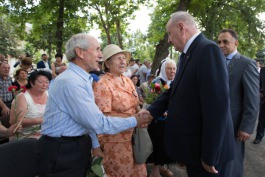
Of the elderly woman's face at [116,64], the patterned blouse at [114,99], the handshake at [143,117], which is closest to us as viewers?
the handshake at [143,117]

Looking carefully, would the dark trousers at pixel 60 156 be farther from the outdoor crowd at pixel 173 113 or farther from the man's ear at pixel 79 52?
the man's ear at pixel 79 52

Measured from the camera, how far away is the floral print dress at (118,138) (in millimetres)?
2658

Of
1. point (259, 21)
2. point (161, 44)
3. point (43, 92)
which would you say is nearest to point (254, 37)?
point (259, 21)

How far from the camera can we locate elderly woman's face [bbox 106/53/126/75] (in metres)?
2.84

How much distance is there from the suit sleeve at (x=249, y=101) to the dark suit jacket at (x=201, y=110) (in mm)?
→ 925

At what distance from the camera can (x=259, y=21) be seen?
37.6 ft

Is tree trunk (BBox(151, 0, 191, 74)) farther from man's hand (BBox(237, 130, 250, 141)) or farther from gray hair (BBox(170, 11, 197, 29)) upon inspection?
gray hair (BBox(170, 11, 197, 29))

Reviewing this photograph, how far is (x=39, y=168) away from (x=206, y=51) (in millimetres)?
1566

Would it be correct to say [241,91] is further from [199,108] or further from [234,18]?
A: [234,18]

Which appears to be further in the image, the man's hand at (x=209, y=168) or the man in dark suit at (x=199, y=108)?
the man's hand at (x=209, y=168)

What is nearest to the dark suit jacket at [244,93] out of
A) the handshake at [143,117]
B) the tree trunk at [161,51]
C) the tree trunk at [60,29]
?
the handshake at [143,117]

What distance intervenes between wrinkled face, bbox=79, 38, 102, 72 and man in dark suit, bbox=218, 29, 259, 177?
1.71 metres

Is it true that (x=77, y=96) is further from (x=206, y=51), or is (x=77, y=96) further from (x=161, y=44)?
(x=161, y=44)


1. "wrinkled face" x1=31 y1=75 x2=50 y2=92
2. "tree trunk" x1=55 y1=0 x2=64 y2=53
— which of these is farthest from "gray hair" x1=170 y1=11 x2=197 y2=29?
"tree trunk" x1=55 y1=0 x2=64 y2=53
